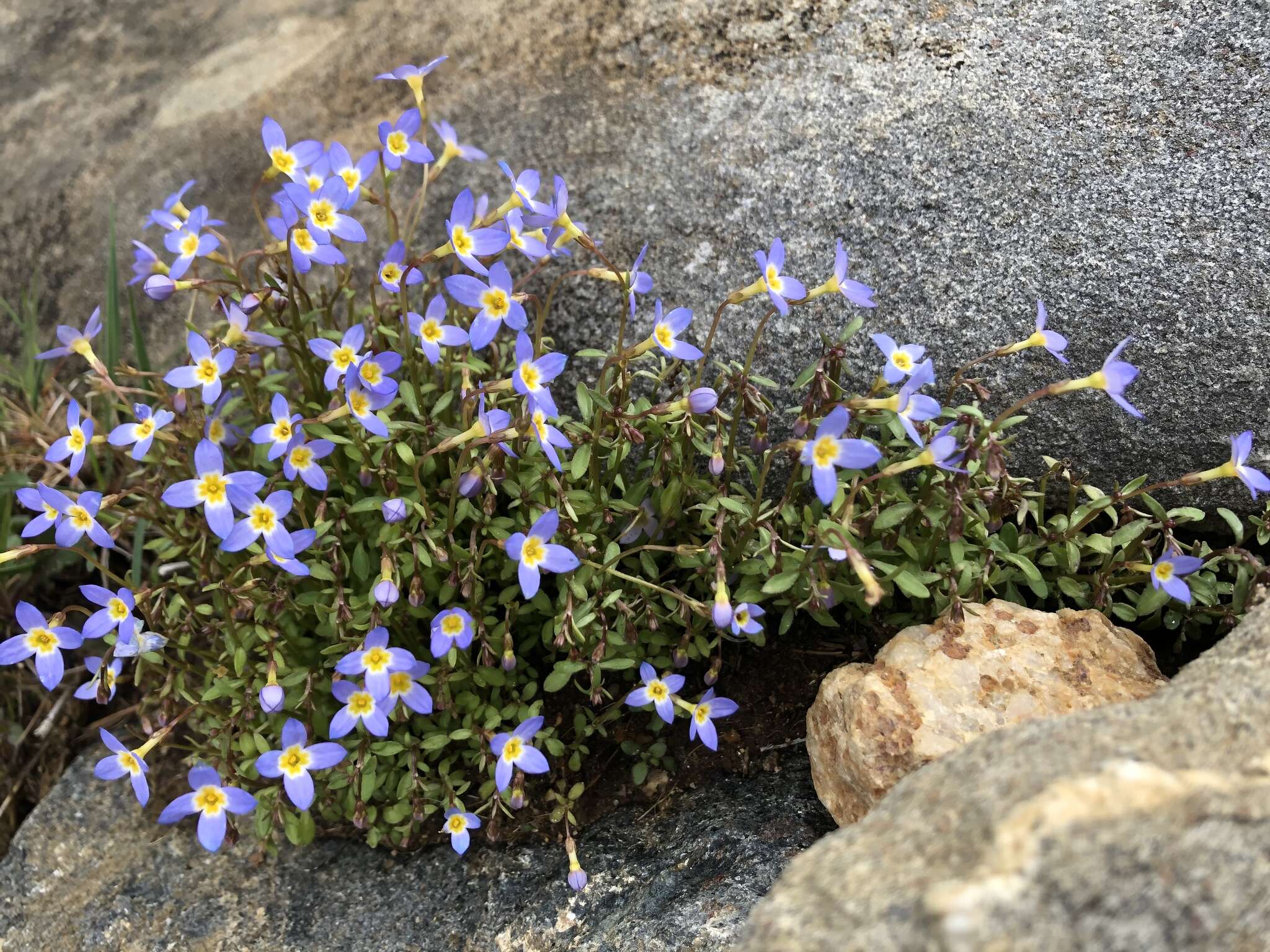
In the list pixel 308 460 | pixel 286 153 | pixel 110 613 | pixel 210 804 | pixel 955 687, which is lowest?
pixel 955 687

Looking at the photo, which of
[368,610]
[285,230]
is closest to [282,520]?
[368,610]

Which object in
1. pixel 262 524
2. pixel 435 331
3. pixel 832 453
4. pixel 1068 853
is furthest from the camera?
pixel 435 331

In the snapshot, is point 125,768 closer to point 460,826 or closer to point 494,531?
point 460,826

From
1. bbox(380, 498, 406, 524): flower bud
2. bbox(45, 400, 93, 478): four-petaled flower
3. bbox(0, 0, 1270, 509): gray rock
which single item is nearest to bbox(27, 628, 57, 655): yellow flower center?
bbox(45, 400, 93, 478): four-petaled flower

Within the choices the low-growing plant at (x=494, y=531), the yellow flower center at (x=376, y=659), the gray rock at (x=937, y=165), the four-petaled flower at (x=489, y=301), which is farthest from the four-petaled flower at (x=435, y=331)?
the yellow flower center at (x=376, y=659)

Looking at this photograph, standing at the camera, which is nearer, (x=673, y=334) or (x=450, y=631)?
(x=450, y=631)

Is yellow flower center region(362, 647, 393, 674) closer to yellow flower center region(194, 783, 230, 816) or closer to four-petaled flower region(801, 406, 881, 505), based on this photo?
yellow flower center region(194, 783, 230, 816)

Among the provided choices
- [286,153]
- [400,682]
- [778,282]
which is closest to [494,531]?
[400,682]
